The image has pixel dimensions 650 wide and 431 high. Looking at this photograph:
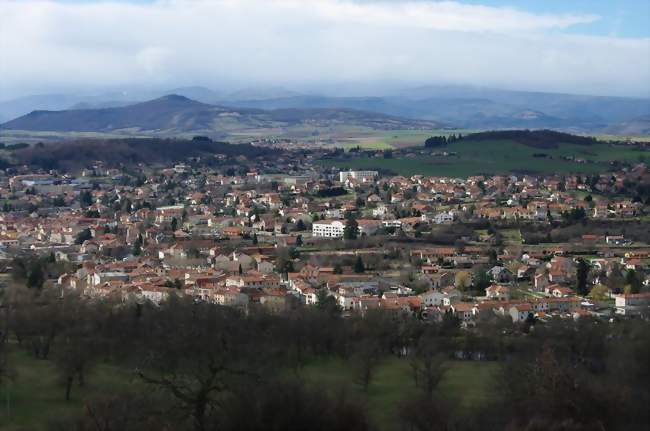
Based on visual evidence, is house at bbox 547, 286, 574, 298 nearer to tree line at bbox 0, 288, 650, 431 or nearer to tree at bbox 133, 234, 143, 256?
tree line at bbox 0, 288, 650, 431

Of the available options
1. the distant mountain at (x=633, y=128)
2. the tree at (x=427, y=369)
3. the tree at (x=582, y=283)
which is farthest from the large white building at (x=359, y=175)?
the distant mountain at (x=633, y=128)

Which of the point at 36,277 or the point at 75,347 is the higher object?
the point at 75,347

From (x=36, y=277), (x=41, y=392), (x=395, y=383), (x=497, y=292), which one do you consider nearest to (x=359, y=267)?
(x=497, y=292)

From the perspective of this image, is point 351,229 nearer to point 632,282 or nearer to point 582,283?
point 582,283

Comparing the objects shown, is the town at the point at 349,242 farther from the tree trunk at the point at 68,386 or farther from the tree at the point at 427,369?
the tree trunk at the point at 68,386

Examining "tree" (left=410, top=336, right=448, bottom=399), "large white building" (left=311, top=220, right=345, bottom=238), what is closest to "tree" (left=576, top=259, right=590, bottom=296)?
"tree" (left=410, top=336, right=448, bottom=399)

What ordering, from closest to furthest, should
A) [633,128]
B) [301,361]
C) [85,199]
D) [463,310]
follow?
[301,361]
[463,310]
[85,199]
[633,128]

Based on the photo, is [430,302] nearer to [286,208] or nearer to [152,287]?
[152,287]
